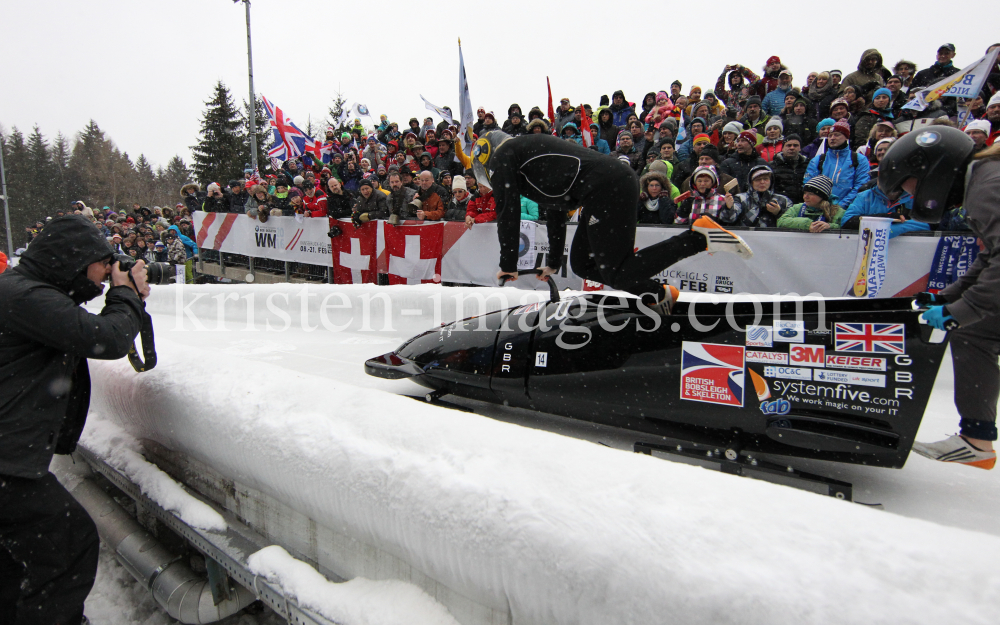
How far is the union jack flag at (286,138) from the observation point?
1215 cm

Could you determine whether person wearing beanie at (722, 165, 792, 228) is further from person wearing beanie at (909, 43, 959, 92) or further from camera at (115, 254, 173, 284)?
camera at (115, 254, 173, 284)

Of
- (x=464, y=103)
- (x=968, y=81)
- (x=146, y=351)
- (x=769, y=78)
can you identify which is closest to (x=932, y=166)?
(x=146, y=351)

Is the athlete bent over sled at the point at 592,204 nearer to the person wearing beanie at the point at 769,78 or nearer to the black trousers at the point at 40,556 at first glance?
the black trousers at the point at 40,556

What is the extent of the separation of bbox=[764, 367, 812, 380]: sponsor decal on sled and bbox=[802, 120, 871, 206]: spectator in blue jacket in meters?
3.41

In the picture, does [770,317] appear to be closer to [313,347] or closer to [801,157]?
[313,347]

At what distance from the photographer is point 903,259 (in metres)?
3.83

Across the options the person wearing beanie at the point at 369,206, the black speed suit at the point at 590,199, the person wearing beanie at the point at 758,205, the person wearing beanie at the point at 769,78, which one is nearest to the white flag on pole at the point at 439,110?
the person wearing beanie at the point at 369,206

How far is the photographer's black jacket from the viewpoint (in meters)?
1.58

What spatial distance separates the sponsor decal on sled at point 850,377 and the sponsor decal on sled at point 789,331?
0.12 m

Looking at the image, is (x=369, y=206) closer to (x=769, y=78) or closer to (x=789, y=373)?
(x=769, y=78)

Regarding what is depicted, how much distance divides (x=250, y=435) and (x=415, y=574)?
0.73 m

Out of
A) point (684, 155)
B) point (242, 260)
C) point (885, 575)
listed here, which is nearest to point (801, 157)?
point (684, 155)

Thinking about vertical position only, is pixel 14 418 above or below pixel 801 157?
below

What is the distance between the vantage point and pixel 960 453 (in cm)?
177
